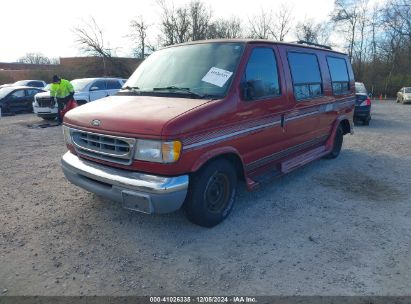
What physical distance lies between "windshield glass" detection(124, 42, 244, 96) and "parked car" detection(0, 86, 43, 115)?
15.8m

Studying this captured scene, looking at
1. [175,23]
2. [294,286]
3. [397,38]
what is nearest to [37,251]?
[294,286]

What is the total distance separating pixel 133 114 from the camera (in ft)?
11.4

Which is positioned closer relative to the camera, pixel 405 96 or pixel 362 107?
pixel 362 107

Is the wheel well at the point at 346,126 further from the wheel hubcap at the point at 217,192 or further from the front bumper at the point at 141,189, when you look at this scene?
the front bumper at the point at 141,189

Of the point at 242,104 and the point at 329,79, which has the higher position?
the point at 329,79

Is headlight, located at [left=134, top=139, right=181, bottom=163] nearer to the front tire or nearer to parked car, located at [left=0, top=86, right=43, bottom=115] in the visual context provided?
the front tire

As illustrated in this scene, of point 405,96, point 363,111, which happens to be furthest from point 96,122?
point 405,96

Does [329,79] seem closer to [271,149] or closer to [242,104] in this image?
[271,149]

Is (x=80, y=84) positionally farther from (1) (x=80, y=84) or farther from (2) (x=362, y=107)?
(2) (x=362, y=107)

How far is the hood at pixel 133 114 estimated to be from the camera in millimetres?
3281

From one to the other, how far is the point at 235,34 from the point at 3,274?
48.8 metres

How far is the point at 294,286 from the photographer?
9.66ft

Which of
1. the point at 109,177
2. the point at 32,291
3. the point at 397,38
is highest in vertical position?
the point at 397,38

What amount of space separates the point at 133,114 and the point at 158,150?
561mm
